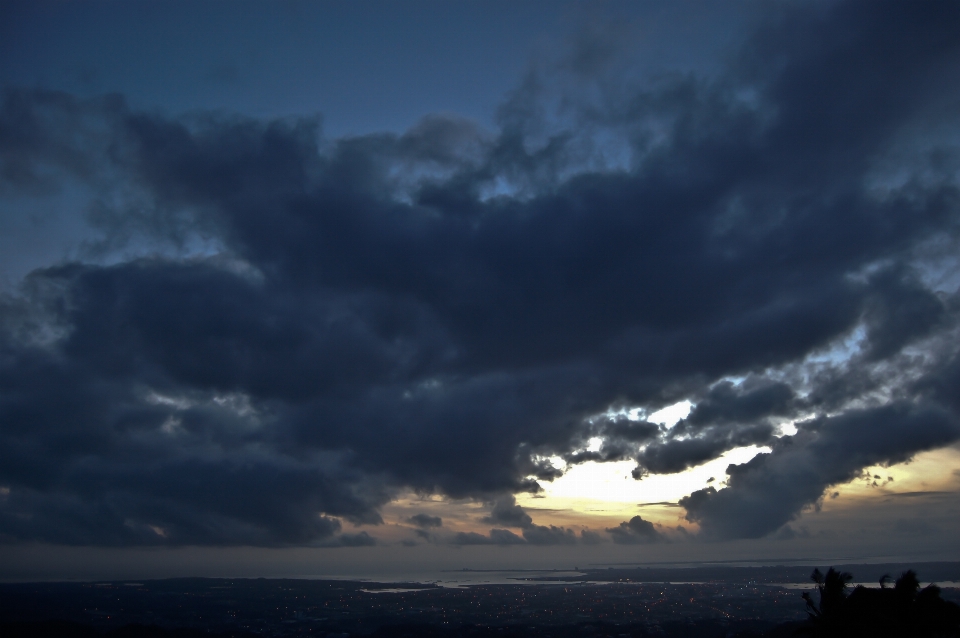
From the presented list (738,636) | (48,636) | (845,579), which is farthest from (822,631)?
(48,636)

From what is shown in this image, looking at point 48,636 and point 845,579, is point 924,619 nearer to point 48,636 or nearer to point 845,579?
point 845,579

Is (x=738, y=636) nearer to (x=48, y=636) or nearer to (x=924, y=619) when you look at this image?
(x=924, y=619)

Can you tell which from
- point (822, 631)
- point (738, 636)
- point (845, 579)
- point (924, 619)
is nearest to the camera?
point (924, 619)

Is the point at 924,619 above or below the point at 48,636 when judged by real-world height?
above

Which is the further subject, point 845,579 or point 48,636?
point 48,636

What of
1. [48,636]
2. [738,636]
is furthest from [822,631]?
[48,636]

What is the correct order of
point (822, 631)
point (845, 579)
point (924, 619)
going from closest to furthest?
1. point (924, 619)
2. point (822, 631)
3. point (845, 579)
